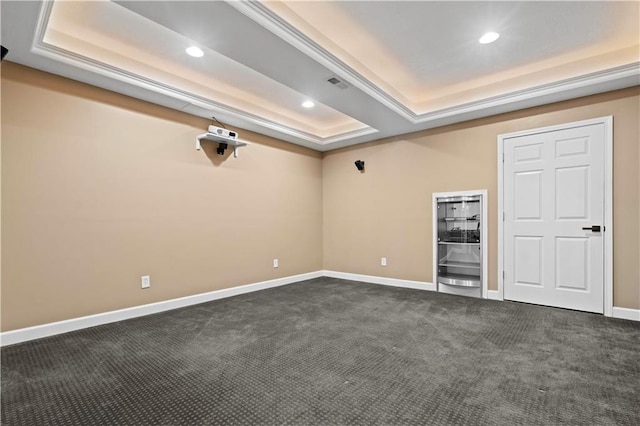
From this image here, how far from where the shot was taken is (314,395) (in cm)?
186

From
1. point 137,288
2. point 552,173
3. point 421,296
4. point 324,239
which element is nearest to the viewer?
point 137,288

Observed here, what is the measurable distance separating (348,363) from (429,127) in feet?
12.0

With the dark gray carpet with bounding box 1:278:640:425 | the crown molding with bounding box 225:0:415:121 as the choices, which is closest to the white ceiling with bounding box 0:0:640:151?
the crown molding with bounding box 225:0:415:121

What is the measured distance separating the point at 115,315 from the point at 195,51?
2.87 m

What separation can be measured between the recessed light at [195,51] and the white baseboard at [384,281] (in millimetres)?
4063

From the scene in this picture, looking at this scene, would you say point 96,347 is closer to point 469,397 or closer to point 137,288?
point 137,288

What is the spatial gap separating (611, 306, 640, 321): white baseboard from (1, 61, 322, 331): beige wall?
437 centimetres

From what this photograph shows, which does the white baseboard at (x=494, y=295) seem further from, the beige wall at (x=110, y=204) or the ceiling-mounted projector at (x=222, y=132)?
the ceiling-mounted projector at (x=222, y=132)

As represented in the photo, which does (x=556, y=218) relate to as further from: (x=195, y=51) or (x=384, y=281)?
(x=195, y=51)

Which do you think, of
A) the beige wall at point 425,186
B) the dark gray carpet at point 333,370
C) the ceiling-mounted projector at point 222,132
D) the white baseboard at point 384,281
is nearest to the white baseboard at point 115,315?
the dark gray carpet at point 333,370

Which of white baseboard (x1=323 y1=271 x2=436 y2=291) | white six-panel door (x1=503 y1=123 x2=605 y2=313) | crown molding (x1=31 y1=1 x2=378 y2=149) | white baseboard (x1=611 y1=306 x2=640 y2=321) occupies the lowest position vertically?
white baseboard (x1=323 y1=271 x2=436 y2=291)

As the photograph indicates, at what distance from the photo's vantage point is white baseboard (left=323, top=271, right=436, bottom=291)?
15.3 feet

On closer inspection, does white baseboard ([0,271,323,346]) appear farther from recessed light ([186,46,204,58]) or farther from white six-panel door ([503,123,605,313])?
white six-panel door ([503,123,605,313])

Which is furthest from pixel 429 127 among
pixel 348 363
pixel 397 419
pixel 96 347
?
pixel 96 347
